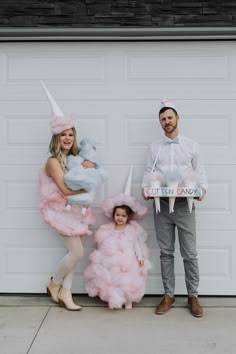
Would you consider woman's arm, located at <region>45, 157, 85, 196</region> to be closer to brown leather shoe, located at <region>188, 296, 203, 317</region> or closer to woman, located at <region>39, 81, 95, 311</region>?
woman, located at <region>39, 81, 95, 311</region>

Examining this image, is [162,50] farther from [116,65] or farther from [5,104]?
[5,104]

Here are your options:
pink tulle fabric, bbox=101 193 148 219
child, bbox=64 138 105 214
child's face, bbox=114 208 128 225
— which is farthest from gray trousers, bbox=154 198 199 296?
child, bbox=64 138 105 214

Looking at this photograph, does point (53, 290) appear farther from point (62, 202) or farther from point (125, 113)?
point (125, 113)

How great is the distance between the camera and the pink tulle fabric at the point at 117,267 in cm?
435

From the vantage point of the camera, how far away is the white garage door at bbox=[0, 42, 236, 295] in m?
4.65

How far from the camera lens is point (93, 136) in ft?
15.4

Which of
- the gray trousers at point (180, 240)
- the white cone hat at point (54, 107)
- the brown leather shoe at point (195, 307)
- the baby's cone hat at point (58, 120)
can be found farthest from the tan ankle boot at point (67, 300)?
the white cone hat at point (54, 107)

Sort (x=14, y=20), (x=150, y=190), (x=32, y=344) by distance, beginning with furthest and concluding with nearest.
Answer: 1. (x=14, y=20)
2. (x=150, y=190)
3. (x=32, y=344)

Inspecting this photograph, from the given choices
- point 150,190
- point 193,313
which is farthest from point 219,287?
point 150,190

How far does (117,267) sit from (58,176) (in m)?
0.93

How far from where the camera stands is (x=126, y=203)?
176 inches

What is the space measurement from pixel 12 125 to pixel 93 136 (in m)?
0.77

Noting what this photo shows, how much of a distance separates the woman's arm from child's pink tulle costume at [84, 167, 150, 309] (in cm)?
40

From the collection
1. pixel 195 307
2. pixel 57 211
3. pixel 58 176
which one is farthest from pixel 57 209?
pixel 195 307
